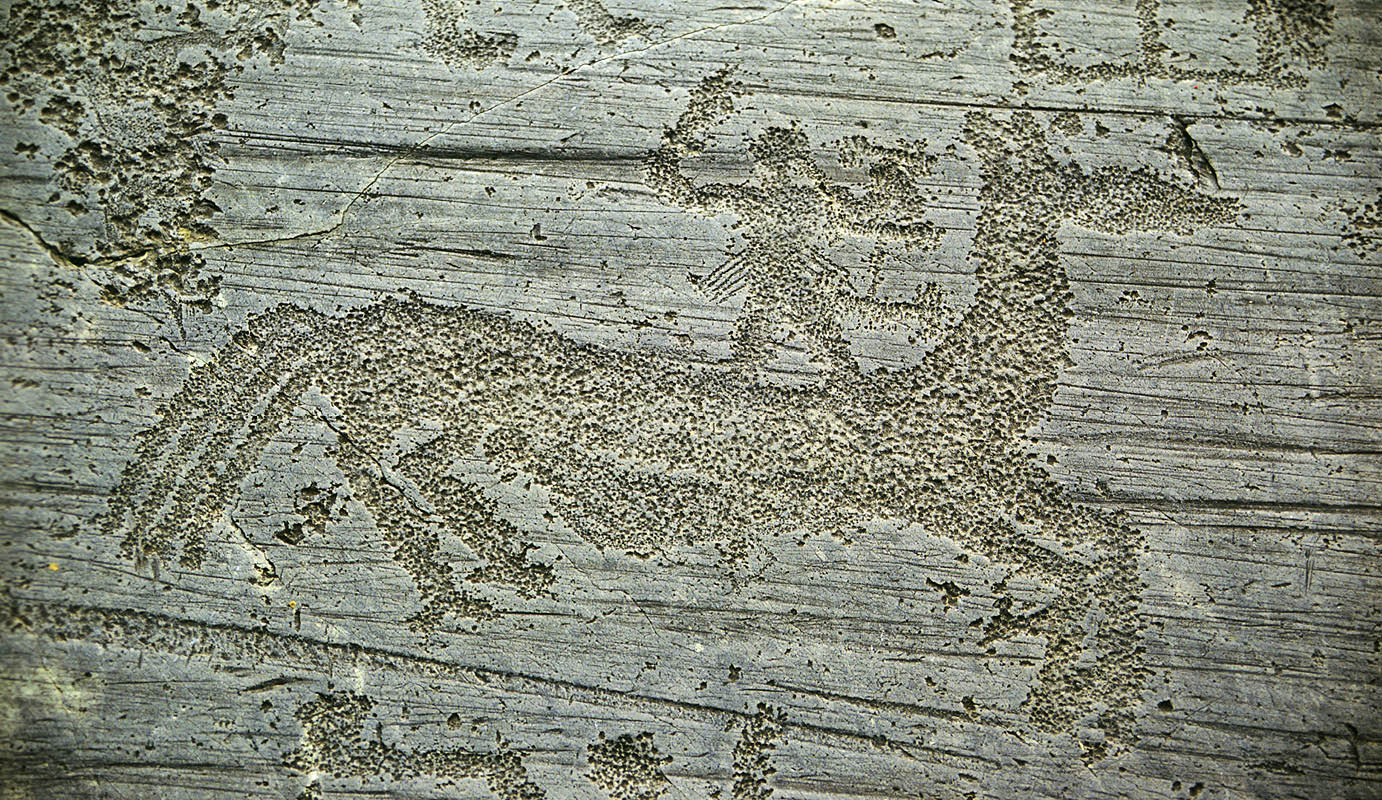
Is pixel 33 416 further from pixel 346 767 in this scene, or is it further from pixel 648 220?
pixel 648 220

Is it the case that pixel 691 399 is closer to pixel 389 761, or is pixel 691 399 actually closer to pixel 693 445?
pixel 693 445

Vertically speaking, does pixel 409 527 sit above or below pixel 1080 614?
above

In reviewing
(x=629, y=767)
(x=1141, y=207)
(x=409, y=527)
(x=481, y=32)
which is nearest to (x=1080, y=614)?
(x=1141, y=207)

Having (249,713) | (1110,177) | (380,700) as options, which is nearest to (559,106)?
(1110,177)

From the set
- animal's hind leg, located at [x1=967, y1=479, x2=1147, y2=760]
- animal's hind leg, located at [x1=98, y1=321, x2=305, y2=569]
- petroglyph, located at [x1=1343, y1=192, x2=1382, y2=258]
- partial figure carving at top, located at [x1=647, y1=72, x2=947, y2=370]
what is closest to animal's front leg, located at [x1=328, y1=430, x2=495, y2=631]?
animal's hind leg, located at [x1=98, y1=321, x2=305, y2=569]

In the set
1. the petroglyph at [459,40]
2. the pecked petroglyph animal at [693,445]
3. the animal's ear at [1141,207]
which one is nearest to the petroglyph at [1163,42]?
the animal's ear at [1141,207]

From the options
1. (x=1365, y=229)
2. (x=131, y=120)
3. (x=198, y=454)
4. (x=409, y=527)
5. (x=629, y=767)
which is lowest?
(x=629, y=767)

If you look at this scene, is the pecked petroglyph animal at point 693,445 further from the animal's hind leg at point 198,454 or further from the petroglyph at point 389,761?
the petroglyph at point 389,761
